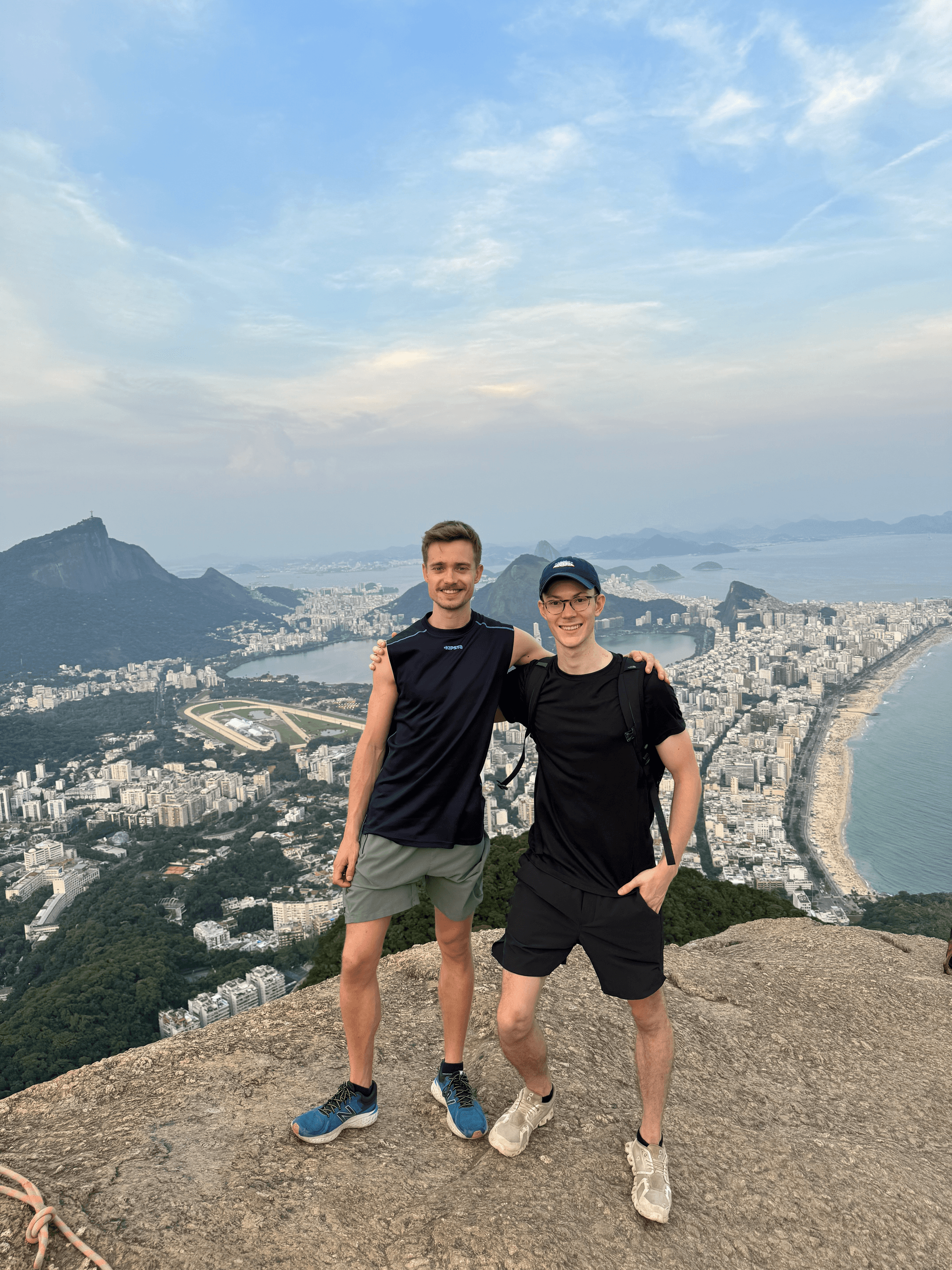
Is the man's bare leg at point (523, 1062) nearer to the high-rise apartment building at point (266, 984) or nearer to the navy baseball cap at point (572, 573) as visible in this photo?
the navy baseball cap at point (572, 573)

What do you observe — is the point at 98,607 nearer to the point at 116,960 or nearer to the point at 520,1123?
the point at 116,960

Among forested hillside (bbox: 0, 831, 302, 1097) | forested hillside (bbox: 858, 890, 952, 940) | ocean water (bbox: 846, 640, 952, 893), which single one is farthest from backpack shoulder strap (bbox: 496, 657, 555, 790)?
ocean water (bbox: 846, 640, 952, 893)

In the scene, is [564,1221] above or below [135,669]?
above

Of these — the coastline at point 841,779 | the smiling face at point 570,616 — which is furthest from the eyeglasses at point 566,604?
the coastline at point 841,779

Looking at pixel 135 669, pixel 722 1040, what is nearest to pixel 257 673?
pixel 135 669

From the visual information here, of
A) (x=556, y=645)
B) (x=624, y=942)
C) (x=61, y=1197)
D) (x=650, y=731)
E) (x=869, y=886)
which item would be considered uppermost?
(x=556, y=645)

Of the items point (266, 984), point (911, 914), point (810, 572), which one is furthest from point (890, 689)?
point (810, 572)

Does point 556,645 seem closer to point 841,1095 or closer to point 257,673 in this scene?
point 841,1095
